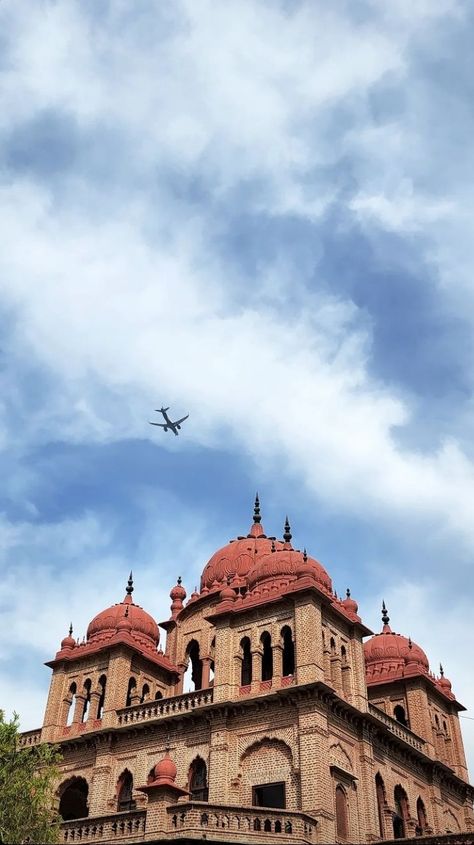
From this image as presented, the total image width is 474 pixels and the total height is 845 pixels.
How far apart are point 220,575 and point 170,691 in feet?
16.8

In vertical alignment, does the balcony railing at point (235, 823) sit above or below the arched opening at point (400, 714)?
below

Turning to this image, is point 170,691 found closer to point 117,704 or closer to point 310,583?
point 117,704

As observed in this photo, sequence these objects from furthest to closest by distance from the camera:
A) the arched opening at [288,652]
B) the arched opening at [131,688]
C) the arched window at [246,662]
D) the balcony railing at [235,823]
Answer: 1. the arched opening at [131,688]
2. the arched window at [246,662]
3. the arched opening at [288,652]
4. the balcony railing at [235,823]

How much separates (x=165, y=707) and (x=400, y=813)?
29.5 feet

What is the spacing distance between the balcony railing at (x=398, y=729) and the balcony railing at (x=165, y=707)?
5584 mm

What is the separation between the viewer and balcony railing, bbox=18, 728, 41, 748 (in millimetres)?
32753

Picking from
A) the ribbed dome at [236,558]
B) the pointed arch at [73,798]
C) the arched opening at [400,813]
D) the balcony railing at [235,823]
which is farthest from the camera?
the ribbed dome at [236,558]

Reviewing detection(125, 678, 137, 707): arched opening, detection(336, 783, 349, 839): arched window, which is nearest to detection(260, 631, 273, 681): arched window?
detection(336, 783, 349, 839): arched window

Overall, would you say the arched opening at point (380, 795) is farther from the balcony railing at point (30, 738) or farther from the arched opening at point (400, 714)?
the balcony railing at point (30, 738)

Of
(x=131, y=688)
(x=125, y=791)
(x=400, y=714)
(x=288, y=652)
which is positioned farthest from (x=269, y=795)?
(x=400, y=714)

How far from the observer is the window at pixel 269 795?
2570 cm

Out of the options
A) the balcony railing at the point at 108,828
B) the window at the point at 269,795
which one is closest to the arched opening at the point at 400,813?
the window at the point at 269,795

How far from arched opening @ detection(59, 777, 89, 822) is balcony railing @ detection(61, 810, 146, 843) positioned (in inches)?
246

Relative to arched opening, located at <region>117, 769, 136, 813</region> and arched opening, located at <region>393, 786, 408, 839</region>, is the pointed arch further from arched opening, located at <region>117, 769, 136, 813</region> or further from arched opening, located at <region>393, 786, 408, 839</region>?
arched opening, located at <region>393, 786, 408, 839</region>
